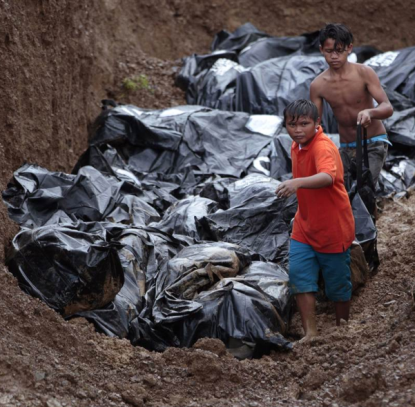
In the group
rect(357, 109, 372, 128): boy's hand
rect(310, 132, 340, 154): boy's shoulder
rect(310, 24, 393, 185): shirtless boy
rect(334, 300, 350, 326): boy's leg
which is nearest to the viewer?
rect(310, 132, 340, 154): boy's shoulder

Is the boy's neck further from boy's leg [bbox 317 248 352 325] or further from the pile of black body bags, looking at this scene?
boy's leg [bbox 317 248 352 325]

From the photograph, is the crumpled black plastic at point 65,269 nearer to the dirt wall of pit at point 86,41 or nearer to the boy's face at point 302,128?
the dirt wall of pit at point 86,41

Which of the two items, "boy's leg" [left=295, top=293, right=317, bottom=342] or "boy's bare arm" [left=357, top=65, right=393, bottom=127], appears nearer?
"boy's leg" [left=295, top=293, right=317, bottom=342]

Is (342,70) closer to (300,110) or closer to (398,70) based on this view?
(300,110)

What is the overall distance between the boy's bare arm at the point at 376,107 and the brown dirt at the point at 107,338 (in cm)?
98

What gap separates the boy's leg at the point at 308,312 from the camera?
13.8ft

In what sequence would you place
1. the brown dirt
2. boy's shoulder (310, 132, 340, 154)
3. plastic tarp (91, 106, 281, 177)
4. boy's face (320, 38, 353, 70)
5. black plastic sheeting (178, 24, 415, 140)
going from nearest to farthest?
the brown dirt → boy's shoulder (310, 132, 340, 154) → boy's face (320, 38, 353, 70) → plastic tarp (91, 106, 281, 177) → black plastic sheeting (178, 24, 415, 140)

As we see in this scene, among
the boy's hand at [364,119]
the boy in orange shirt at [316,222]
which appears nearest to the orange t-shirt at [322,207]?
the boy in orange shirt at [316,222]

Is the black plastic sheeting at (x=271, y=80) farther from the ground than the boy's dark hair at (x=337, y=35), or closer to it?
closer to it

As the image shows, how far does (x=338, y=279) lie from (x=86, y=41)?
454cm

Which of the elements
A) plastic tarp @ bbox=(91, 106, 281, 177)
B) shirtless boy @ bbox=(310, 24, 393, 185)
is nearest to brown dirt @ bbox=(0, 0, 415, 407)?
plastic tarp @ bbox=(91, 106, 281, 177)

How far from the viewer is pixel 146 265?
4.82 metres

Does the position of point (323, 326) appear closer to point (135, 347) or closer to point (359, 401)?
point (135, 347)

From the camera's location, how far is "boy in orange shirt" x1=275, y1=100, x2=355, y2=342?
4070mm
